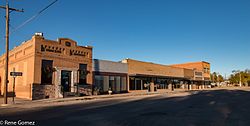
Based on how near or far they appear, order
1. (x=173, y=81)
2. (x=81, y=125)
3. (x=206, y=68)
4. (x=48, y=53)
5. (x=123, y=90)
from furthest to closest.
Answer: (x=206, y=68)
(x=173, y=81)
(x=123, y=90)
(x=48, y=53)
(x=81, y=125)

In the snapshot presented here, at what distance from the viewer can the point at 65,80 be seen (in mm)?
29375

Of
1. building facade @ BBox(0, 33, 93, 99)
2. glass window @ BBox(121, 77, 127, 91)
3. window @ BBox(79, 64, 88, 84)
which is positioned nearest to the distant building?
glass window @ BBox(121, 77, 127, 91)

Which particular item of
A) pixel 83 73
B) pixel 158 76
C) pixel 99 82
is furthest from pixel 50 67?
pixel 158 76

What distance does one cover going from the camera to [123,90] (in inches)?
1554

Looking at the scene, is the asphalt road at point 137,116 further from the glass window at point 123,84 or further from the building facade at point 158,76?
the building facade at point 158,76

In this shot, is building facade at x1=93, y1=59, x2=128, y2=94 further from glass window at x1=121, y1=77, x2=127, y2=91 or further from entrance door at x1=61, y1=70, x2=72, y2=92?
entrance door at x1=61, y1=70, x2=72, y2=92

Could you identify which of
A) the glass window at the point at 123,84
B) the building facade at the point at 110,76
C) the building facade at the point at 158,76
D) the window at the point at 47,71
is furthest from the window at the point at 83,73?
the building facade at the point at 158,76

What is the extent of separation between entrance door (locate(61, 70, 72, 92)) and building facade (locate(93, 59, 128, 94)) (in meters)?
4.75

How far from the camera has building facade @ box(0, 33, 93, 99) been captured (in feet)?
86.6

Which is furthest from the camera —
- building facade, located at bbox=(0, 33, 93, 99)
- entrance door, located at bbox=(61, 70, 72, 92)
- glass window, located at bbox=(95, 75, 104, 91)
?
glass window, located at bbox=(95, 75, 104, 91)

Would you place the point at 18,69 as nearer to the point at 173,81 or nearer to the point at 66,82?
the point at 66,82

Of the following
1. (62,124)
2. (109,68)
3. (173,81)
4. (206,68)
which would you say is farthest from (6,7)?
(206,68)

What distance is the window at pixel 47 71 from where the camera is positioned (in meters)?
27.1

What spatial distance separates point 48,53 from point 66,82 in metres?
4.39
